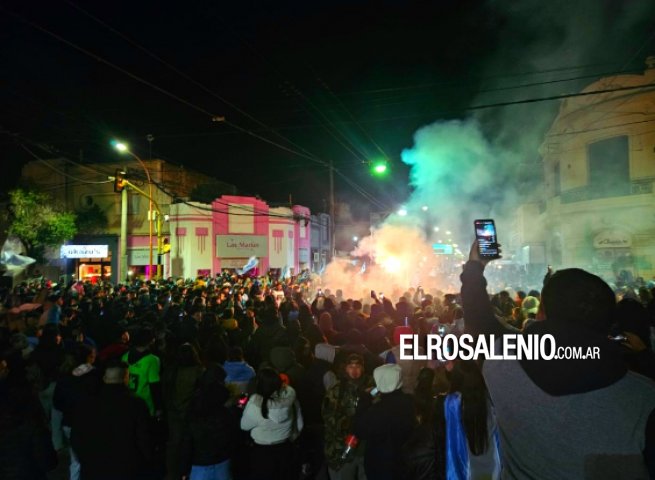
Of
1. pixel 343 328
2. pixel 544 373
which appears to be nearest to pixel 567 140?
pixel 343 328

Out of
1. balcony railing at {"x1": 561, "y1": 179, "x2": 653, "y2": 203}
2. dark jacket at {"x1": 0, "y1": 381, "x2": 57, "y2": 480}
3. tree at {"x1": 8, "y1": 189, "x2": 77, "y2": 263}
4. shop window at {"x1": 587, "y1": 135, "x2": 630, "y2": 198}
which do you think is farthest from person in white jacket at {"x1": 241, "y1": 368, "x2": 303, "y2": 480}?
tree at {"x1": 8, "y1": 189, "x2": 77, "y2": 263}

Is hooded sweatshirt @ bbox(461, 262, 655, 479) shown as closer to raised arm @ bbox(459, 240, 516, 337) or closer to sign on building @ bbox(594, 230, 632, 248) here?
raised arm @ bbox(459, 240, 516, 337)

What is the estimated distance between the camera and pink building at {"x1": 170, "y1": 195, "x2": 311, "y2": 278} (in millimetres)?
31156

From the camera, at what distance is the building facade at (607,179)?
23.3 metres

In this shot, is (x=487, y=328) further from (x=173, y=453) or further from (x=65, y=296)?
(x=65, y=296)

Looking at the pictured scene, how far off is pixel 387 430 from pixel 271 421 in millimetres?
1161

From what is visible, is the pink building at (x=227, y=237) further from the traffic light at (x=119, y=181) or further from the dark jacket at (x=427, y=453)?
the dark jacket at (x=427, y=453)

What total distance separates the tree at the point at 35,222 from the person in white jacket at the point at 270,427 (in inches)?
1139

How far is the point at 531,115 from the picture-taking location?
1230 inches

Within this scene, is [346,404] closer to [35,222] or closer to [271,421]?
[271,421]

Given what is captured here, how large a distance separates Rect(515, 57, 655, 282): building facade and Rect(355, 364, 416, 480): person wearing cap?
19491 mm

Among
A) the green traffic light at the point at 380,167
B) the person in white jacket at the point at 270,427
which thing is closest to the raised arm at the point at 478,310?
the person in white jacket at the point at 270,427

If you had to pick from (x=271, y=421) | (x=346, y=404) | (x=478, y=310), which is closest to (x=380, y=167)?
(x=346, y=404)

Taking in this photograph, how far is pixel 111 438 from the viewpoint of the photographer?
3.64 m
